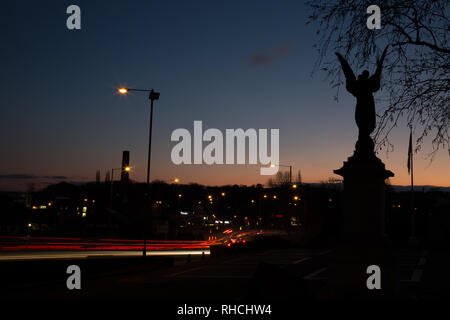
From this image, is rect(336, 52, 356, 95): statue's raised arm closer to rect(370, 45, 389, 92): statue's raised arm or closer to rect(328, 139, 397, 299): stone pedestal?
rect(370, 45, 389, 92): statue's raised arm

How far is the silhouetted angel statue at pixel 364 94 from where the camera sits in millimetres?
10547

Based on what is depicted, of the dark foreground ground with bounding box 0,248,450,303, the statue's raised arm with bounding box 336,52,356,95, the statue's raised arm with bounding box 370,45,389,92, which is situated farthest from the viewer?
the statue's raised arm with bounding box 336,52,356,95

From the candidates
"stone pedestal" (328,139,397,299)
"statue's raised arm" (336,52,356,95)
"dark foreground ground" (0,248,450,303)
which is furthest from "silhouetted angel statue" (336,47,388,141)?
"dark foreground ground" (0,248,450,303)

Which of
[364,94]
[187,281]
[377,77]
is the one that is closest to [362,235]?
[364,94]

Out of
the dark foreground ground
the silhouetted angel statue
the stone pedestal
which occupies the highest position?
the silhouetted angel statue

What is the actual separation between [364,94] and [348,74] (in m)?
0.67

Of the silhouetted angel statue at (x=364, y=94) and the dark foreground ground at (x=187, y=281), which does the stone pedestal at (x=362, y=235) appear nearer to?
the silhouetted angel statue at (x=364, y=94)

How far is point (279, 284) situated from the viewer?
9383mm

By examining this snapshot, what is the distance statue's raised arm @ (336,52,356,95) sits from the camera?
10461 mm

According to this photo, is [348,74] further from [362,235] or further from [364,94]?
[362,235]

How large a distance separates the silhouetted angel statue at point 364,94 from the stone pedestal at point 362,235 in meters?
0.36

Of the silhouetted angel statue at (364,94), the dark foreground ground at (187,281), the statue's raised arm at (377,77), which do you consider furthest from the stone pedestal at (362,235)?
the statue's raised arm at (377,77)
